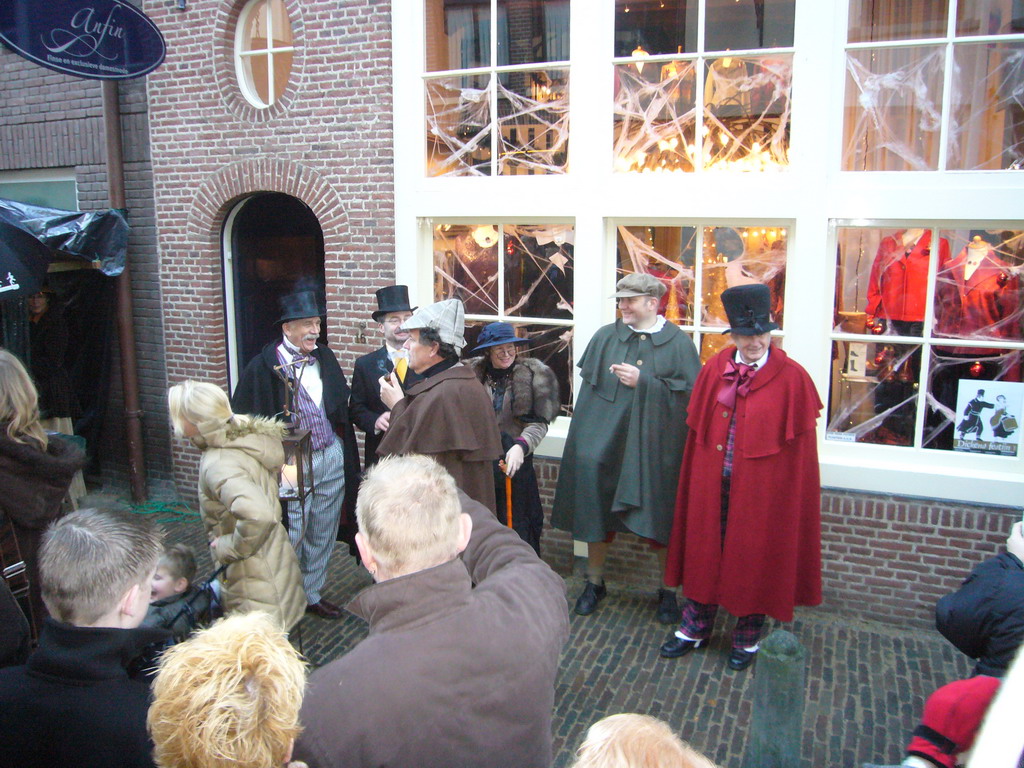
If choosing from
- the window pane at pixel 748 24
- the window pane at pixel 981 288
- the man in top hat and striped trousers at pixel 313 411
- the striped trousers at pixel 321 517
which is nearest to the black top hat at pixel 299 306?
the man in top hat and striped trousers at pixel 313 411

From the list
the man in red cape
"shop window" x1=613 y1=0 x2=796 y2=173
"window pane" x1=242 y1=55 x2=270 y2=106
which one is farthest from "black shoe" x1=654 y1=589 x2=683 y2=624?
"window pane" x1=242 y1=55 x2=270 y2=106

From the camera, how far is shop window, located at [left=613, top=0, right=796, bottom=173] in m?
4.77

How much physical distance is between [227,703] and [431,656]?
1.37 ft

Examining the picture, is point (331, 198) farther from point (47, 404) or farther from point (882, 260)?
point (882, 260)

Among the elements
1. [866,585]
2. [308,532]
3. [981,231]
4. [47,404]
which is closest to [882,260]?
[981,231]

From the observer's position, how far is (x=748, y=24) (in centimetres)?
478

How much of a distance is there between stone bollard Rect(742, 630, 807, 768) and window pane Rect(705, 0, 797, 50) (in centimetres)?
366

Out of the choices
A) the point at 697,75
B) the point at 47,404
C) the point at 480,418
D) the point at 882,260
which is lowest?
the point at 47,404

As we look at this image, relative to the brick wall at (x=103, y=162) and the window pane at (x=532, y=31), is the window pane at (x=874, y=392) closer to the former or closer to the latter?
the window pane at (x=532, y=31)

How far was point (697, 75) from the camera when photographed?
4945 mm

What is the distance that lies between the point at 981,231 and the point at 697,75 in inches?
79.1

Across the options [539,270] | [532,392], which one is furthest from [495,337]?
[539,270]

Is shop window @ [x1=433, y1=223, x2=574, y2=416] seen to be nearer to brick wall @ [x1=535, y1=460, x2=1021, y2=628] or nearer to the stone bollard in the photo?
brick wall @ [x1=535, y1=460, x2=1021, y2=628]

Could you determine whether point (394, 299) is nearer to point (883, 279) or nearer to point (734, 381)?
point (734, 381)
